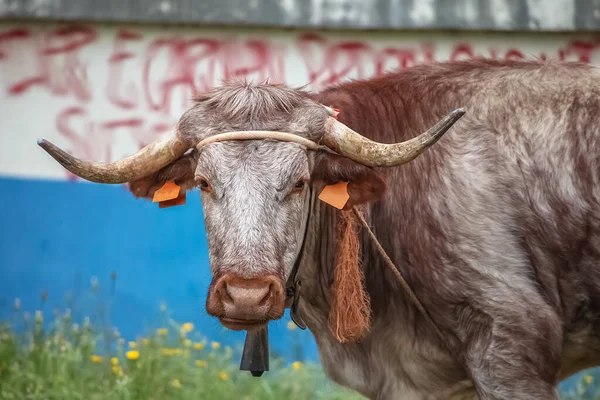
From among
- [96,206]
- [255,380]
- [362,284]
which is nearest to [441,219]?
[362,284]

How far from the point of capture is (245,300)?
3.59 m

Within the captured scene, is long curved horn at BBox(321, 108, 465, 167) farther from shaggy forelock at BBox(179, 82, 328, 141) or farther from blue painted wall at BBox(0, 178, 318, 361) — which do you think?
blue painted wall at BBox(0, 178, 318, 361)

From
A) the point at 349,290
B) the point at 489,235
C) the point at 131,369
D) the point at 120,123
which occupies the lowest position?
the point at 131,369

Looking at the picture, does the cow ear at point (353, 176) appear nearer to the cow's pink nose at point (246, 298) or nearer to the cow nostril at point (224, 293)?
the cow's pink nose at point (246, 298)

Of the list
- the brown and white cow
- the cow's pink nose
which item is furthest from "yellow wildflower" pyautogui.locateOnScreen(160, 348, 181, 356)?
the cow's pink nose

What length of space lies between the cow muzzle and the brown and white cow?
13 millimetres

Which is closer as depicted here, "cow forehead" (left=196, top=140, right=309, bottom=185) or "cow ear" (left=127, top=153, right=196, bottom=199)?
"cow forehead" (left=196, top=140, right=309, bottom=185)

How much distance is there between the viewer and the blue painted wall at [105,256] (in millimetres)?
6637

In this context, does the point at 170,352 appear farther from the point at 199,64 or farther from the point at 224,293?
the point at 224,293

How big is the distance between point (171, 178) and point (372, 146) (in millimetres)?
980

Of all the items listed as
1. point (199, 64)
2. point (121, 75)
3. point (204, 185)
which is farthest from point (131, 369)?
point (204, 185)

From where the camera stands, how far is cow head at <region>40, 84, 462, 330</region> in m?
3.66

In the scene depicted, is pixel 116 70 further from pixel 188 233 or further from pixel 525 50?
pixel 525 50

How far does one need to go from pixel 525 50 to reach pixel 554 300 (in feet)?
9.49
